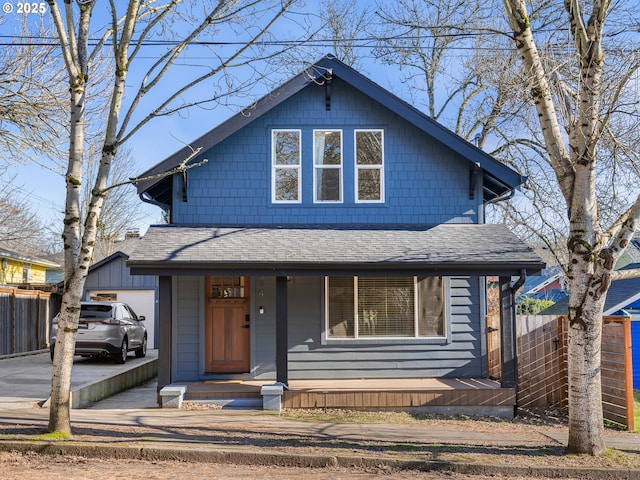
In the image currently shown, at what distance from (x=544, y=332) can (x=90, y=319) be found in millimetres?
11096

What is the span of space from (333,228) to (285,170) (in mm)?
1552

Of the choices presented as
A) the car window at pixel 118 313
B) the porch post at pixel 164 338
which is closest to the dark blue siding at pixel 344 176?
the porch post at pixel 164 338

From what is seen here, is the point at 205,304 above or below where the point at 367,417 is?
above

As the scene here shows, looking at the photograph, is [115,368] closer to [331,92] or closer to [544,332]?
[331,92]

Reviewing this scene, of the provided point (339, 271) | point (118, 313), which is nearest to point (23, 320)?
point (118, 313)

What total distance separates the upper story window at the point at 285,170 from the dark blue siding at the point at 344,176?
0.39 feet

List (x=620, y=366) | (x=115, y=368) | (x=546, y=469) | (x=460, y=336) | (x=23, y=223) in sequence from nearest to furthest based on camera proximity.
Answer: (x=546, y=469)
(x=620, y=366)
(x=460, y=336)
(x=115, y=368)
(x=23, y=223)

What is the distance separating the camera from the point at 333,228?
41.6ft

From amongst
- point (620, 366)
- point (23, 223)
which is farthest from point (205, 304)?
point (23, 223)

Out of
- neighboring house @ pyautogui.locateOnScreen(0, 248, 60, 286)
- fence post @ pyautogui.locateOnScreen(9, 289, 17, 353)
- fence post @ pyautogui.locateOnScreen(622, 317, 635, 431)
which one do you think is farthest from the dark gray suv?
fence post @ pyautogui.locateOnScreen(622, 317, 635, 431)

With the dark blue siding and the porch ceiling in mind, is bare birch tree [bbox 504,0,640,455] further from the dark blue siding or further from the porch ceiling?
the dark blue siding

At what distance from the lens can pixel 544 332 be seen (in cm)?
1198

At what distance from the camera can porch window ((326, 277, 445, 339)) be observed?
41.8 feet

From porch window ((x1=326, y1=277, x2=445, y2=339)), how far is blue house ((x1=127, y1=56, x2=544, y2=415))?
21mm
